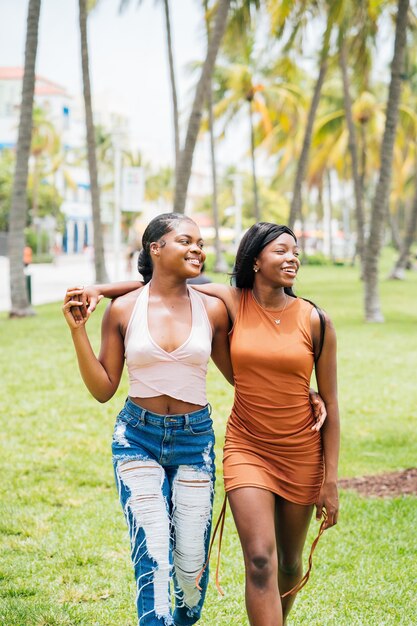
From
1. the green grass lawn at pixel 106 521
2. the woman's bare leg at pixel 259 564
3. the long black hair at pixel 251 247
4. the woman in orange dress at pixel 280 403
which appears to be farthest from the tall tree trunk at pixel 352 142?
the woman's bare leg at pixel 259 564

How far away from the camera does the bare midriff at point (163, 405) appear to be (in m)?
3.76

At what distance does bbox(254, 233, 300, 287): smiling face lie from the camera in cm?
391

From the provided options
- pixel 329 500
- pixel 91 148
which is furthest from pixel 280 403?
pixel 91 148

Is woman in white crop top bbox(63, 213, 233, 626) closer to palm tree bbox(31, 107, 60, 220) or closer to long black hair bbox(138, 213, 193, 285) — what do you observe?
long black hair bbox(138, 213, 193, 285)

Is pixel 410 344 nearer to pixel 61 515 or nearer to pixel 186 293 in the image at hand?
pixel 61 515

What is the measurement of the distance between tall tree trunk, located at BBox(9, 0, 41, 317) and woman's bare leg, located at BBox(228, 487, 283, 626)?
15241 mm

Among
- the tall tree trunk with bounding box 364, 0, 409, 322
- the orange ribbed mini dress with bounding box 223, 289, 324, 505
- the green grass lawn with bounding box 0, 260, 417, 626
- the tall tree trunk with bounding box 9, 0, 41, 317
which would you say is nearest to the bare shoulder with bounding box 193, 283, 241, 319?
the orange ribbed mini dress with bounding box 223, 289, 324, 505

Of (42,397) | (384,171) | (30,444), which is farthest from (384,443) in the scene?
(384,171)

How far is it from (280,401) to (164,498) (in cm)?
62

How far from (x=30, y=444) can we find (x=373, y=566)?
13.1ft

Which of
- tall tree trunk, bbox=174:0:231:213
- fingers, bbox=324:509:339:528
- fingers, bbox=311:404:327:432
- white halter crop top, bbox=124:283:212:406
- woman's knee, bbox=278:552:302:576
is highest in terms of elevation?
tall tree trunk, bbox=174:0:231:213

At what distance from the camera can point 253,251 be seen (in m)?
4.00

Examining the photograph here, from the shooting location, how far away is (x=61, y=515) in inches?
254

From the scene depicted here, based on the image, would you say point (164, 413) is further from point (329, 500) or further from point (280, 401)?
point (329, 500)
